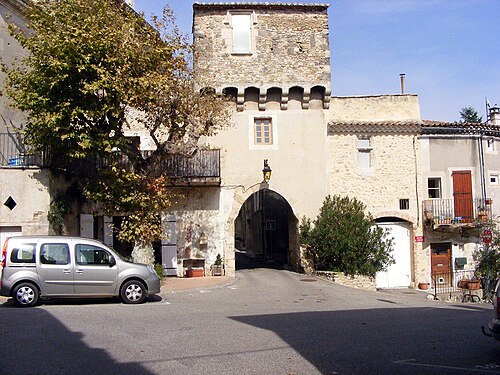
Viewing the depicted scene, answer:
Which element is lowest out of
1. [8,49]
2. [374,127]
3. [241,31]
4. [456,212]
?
[456,212]

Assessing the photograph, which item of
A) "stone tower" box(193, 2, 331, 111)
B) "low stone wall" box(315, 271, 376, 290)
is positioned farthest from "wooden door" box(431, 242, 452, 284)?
"stone tower" box(193, 2, 331, 111)

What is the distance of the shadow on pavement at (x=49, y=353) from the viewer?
22.5 feet

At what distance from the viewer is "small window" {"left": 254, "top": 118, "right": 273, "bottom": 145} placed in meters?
22.0

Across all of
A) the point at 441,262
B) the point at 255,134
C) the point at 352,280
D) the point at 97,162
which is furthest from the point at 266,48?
the point at 441,262

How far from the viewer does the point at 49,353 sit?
771cm

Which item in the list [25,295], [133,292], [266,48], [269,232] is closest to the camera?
[25,295]

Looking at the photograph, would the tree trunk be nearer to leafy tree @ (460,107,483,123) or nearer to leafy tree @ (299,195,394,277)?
leafy tree @ (299,195,394,277)

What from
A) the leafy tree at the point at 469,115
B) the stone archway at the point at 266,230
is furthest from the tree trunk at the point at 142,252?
the leafy tree at the point at 469,115

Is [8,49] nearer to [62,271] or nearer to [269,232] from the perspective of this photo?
[62,271]

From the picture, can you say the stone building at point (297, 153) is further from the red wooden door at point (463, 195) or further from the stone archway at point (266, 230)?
the red wooden door at point (463, 195)

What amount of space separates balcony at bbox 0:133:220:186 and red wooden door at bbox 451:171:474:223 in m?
10.2

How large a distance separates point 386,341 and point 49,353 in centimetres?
507

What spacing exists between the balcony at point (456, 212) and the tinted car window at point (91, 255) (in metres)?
14.1

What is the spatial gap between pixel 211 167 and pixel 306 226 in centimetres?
436
